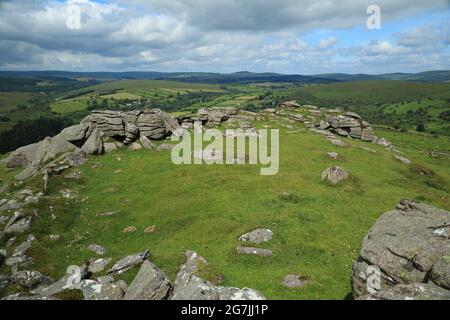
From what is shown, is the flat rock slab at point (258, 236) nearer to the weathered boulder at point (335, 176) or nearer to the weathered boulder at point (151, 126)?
the weathered boulder at point (335, 176)

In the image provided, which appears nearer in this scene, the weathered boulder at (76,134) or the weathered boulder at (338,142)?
the weathered boulder at (76,134)

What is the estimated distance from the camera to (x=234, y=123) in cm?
8956

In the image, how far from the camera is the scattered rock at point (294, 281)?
24859 mm

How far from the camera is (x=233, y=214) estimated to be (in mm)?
37844

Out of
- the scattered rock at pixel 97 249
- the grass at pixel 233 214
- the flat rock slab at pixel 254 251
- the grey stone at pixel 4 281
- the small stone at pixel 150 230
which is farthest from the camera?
the small stone at pixel 150 230

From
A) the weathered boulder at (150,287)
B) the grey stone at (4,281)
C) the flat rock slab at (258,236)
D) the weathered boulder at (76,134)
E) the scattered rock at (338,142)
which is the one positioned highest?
the weathered boulder at (76,134)

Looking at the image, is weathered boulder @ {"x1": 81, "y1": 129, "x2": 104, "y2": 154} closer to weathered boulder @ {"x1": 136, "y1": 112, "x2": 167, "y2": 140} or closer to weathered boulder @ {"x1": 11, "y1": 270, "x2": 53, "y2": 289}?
weathered boulder @ {"x1": 136, "y1": 112, "x2": 167, "y2": 140}

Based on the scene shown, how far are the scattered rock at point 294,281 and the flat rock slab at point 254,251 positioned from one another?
12.5 ft

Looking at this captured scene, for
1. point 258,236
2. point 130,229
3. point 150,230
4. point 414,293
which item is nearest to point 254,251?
point 258,236

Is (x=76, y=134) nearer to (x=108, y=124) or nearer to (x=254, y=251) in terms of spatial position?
(x=108, y=124)

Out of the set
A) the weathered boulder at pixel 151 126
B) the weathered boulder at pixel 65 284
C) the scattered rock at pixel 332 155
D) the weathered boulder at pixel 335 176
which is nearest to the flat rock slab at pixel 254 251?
the weathered boulder at pixel 65 284

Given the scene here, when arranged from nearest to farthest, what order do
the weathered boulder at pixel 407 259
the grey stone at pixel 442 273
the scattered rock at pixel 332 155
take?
the weathered boulder at pixel 407 259 → the grey stone at pixel 442 273 → the scattered rock at pixel 332 155

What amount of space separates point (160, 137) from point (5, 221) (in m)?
39.2
